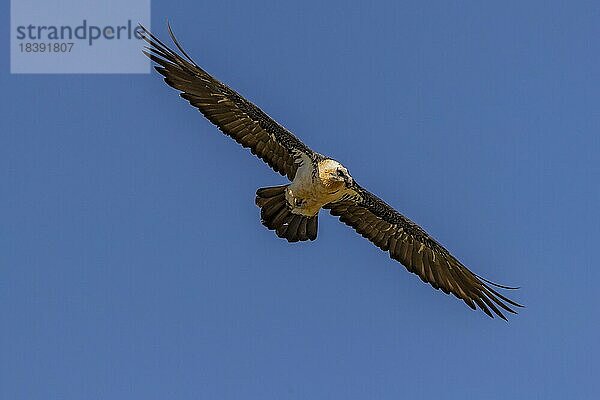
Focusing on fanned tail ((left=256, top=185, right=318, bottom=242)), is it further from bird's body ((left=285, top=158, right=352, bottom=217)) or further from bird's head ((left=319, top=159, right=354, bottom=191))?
bird's head ((left=319, top=159, right=354, bottom=191))

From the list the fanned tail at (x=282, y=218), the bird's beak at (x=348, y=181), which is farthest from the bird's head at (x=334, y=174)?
the fanned tail at (x=282, y=218)

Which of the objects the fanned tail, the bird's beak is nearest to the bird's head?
the bird's beak

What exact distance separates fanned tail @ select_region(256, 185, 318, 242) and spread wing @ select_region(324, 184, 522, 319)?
3.54ft

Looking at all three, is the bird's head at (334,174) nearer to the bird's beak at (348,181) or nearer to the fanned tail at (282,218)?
the bird's beak at (348,181)

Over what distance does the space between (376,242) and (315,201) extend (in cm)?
247

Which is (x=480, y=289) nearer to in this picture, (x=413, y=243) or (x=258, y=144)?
(x=413, y=243)

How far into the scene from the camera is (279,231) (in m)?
20.5

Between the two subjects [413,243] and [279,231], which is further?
[413,243]

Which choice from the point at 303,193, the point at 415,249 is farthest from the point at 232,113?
the point at 415,249

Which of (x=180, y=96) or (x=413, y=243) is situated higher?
(x=180, y=96)

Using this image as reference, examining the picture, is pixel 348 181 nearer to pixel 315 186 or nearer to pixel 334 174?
pixel 334 174

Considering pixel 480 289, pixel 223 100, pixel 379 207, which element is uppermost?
pixel 223 100

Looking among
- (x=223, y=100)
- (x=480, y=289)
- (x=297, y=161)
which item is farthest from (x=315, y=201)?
(x=480, y=289)

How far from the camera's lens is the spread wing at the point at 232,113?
19656 mm
